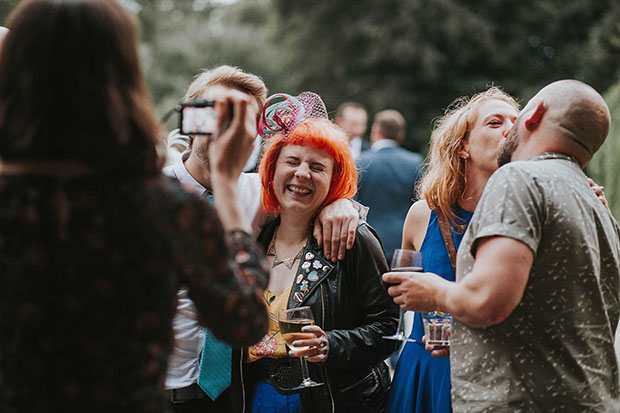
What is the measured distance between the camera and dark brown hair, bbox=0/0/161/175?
4.73 ft

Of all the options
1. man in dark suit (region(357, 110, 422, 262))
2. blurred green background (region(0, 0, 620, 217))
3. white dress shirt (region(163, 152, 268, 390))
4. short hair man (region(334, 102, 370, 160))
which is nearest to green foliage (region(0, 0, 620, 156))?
blurred green background (region(0, 0, 620, 217))

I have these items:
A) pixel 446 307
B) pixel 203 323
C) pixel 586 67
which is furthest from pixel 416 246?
pixel 586 67

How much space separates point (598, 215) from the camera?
2.13m

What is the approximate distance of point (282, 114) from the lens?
3.03 m

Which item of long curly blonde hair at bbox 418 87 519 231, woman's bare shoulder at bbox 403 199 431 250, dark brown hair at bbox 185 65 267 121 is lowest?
woman's bare shoulder at bbox 403 199 431 250

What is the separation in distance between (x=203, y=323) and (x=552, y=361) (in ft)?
3.76

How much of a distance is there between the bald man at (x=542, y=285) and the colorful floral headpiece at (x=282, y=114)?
47.5 inches

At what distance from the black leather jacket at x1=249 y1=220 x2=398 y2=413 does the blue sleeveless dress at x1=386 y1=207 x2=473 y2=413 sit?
97 millimetres

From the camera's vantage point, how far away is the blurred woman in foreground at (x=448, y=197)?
2.83 meters

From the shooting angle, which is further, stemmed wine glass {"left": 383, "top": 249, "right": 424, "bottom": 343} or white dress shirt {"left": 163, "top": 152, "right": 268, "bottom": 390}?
white dress shirt {"left": 163, "top": 152, "right": 268, "bottom": 390}

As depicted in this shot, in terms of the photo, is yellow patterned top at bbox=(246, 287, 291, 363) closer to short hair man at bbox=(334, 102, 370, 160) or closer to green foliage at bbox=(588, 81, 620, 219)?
green foliage at bbox=(588, 81, 620, 219)

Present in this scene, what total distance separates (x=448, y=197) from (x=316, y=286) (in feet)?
2.42

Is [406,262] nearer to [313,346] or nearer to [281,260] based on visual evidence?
[313,346]

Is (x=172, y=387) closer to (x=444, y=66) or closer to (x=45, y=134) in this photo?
(x=45, y=134)
